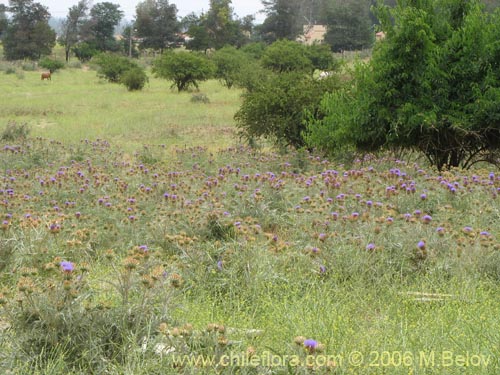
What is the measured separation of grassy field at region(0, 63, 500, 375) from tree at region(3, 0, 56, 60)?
49272 mm

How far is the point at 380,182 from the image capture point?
19.5ft

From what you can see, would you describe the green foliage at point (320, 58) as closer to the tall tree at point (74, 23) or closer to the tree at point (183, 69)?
the tree at point (183, 69)

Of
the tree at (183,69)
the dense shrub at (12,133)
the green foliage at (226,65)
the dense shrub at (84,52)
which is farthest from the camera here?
the dense shrub at (84,52)

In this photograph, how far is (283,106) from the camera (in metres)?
10.9

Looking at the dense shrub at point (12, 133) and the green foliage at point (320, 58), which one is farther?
the green foliage at point (320, 58)

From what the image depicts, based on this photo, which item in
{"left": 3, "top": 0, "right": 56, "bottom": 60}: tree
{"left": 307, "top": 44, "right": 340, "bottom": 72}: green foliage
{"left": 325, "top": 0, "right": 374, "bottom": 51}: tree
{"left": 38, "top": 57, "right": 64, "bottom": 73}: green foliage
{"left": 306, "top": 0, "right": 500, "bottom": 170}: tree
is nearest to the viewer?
{"left": 306, "top": 0, "right": 500, "bottom": 170}: tree

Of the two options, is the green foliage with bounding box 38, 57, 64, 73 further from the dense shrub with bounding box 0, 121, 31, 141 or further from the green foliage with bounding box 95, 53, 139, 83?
the dense shrub with bounding box 0, 121, 31, 141

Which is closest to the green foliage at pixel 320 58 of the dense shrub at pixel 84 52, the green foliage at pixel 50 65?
the green foliage at pixel 50 65

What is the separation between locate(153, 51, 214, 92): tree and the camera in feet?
92.2

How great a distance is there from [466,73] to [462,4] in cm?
121

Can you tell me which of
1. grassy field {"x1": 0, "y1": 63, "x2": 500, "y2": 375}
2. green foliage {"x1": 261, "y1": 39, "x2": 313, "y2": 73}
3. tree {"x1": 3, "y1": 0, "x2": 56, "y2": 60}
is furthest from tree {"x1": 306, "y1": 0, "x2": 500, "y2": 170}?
tree {"x1": 3, "y1": 0, "x2": 56, "y2": 60}

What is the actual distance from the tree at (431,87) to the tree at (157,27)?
58.2 metres

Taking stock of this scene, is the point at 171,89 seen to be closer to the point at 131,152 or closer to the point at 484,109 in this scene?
the point at 131,152

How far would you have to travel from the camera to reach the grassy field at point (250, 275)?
8.80 ft
